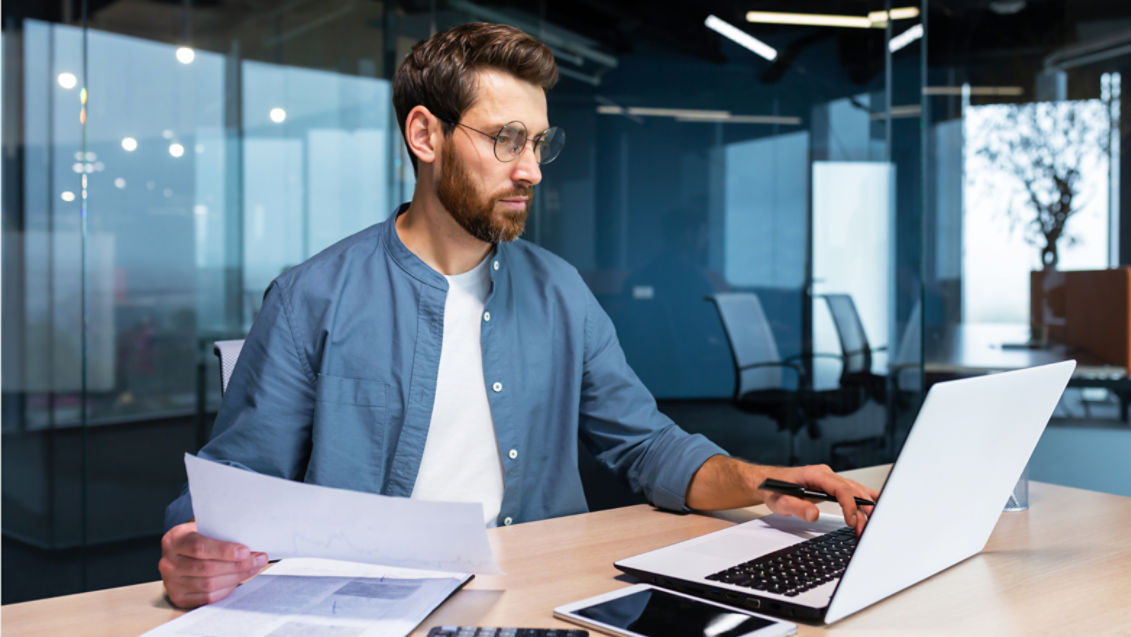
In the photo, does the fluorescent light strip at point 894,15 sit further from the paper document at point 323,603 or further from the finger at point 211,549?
the finger at point 211,549

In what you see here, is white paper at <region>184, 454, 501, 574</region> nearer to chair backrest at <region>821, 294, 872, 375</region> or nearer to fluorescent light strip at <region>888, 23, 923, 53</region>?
chair backrest at <region>821, 294, 872, 375</region>

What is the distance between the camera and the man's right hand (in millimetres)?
932

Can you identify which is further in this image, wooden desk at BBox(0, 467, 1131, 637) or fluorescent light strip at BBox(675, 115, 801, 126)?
fluorescent light strip at BBox(675, 115, 801, 126)

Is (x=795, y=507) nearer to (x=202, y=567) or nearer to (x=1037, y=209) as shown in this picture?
(x=202, y=567)

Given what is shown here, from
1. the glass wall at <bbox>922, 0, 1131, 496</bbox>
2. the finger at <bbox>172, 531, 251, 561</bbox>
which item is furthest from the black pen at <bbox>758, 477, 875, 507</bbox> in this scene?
the glass wall at <bbox>922, 0, 1131, 496</bbox>

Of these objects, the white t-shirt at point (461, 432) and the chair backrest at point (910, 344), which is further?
the chair backrest at point (910, 344)

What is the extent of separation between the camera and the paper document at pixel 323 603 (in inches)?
33.4

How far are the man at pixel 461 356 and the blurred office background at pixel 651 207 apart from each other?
2.43m

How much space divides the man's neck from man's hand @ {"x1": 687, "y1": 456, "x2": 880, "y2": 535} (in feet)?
1.71

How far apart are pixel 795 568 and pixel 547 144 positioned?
2.64 ft

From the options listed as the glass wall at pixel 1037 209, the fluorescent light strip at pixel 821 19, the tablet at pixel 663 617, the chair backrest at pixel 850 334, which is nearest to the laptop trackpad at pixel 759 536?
the tablet at pixel 663 617

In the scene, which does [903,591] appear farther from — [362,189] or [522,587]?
[362,189]

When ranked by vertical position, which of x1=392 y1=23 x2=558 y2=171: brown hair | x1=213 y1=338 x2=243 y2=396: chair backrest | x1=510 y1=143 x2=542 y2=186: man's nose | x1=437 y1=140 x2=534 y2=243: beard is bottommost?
x1=213 y1=338 x2=243 y2=396: chair backrest

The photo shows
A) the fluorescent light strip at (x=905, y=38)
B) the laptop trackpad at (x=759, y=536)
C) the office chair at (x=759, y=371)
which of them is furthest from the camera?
the office chair at (x=759, y=371)
